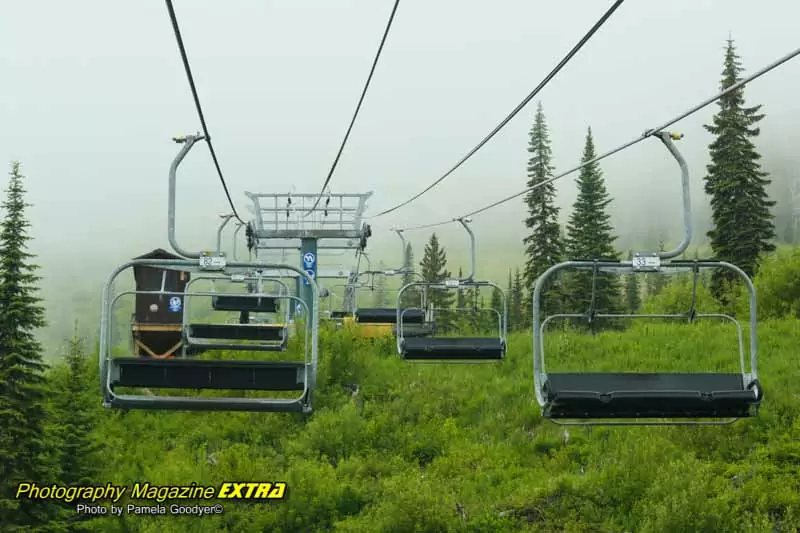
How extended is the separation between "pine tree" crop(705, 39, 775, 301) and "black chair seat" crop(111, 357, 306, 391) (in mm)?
31610

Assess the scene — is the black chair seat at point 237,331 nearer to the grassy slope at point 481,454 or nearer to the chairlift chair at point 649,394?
the grassy slope at point 481,454

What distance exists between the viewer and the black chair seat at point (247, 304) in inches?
483

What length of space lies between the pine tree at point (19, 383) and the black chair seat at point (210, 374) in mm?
15317

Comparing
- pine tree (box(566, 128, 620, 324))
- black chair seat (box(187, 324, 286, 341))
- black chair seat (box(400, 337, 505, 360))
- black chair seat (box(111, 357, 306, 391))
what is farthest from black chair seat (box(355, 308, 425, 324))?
pine tree (box(566, 128, 620, 324))

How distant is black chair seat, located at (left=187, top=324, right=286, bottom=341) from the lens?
10.5 meters

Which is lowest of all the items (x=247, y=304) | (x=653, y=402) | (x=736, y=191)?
(x=653, y=402)

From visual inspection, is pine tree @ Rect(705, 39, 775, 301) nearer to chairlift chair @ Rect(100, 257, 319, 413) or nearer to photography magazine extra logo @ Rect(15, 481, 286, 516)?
photography magazine extra logo @ Rect(15, 481, 286, 516)

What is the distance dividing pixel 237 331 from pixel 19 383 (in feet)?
45.6

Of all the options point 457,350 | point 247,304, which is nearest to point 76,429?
point 247,304

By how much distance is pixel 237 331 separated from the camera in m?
10.8

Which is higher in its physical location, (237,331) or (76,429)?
(237,331)

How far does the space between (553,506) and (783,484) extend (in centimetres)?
359

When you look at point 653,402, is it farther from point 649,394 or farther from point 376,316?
point 376,316

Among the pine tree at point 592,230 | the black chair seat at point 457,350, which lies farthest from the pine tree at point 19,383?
the pine tree at point 592,230
